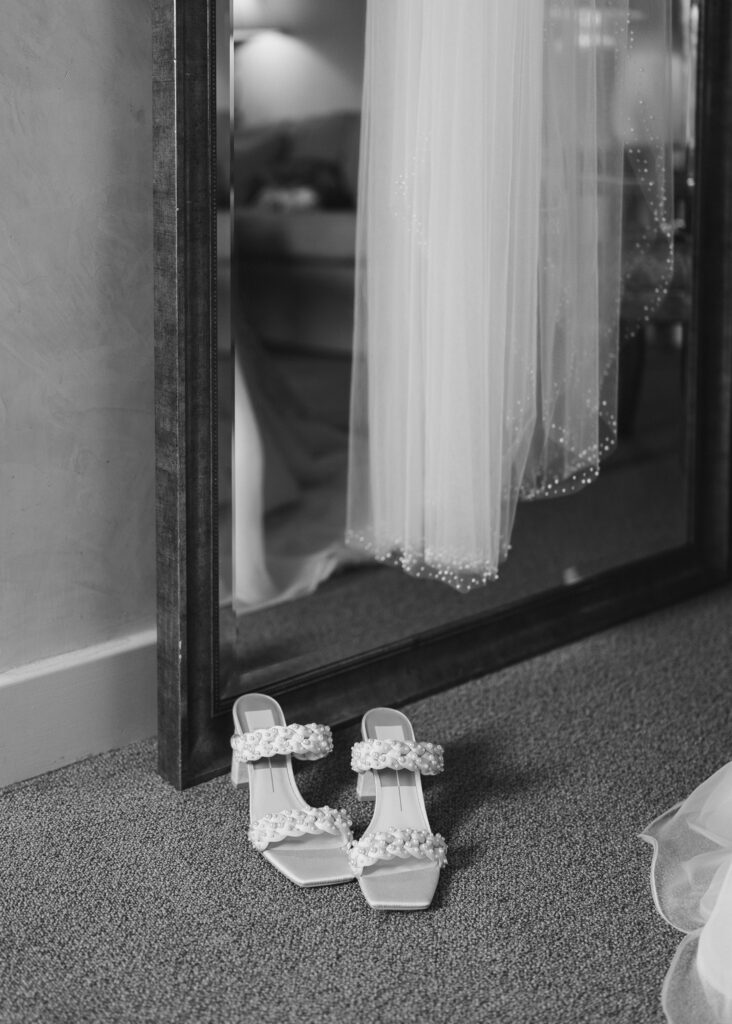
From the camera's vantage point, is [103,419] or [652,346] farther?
[652,346]

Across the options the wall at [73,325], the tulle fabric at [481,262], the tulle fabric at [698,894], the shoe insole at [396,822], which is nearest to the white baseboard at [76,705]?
the wall at [73,325]

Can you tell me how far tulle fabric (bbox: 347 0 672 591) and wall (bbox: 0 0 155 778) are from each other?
0.36m

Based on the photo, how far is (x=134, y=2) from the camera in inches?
59.0

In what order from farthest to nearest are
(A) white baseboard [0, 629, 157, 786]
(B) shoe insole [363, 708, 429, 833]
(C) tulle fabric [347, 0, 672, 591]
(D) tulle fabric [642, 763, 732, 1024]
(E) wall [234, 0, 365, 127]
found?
(E) wall [234, 0, 365, 127] < (C) tulle fabric [347, 0, 672, 591] < (A) white baseboard [0, 629, 157, 786] < (B) shoe insole [363, 708, 429, 833] < (D) tulle fabric [642, 763, 732, 1024]

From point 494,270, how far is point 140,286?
50 centimetres

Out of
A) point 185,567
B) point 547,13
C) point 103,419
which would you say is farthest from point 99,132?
point 547,13

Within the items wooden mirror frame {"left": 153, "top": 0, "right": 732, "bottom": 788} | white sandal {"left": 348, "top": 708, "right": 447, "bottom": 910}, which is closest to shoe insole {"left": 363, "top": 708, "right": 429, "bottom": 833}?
white sandal {"left": 348, "top": 708, "right": 447, "bottom": 910}

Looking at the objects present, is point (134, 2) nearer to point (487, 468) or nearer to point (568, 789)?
point (487, 468)

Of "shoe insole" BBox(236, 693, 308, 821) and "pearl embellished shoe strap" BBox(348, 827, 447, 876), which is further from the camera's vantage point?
"shoe insole" BBox(236, 693, 308, 821)

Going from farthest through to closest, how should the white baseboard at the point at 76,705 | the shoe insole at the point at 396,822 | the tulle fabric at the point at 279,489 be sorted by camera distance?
the tulle fabric at the point at 279,489 < the white baseboard at the point at 76,705 < the shoe insole at the point at 396,822

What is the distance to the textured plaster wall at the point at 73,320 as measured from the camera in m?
1.43

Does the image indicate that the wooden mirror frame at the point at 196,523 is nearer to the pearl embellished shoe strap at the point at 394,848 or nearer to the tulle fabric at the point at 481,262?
the tulle fabric at the point at 481,262

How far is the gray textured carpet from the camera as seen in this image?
115 cm

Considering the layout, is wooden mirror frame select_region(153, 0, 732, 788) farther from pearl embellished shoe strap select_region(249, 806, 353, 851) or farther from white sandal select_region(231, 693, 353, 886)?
pearl embellished shoe strap select_region(249, 806, 353, 851)
